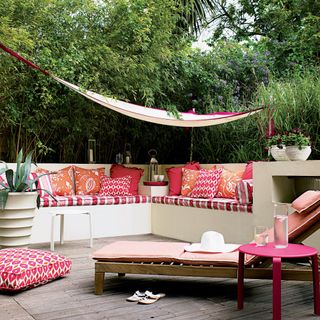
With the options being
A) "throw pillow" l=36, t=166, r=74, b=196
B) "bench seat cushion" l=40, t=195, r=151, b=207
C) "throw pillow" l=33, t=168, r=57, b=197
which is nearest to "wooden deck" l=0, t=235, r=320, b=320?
"bench seat cushion" l=40, t=195, r=151, b=207

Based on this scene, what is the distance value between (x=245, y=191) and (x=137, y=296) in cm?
216

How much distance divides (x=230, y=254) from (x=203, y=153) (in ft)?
12.1

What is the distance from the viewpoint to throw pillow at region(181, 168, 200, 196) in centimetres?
580

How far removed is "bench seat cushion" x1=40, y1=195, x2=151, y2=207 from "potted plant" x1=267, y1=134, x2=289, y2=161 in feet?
7.26

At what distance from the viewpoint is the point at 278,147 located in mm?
4348

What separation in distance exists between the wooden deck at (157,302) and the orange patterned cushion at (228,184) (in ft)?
6.65

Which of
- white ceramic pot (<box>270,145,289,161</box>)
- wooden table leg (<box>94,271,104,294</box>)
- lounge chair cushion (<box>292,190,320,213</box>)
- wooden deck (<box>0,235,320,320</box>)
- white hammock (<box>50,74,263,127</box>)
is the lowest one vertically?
wooden deck (<box>0,235,320,320</box>)

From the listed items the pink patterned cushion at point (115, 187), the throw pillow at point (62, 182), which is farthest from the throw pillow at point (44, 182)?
the pink patterned cushion at point (115, 187)

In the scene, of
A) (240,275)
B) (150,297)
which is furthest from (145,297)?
(240,275)

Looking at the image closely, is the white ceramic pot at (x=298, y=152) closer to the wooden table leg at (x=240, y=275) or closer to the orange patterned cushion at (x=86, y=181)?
the wooden table leg at (x=240, y=275)

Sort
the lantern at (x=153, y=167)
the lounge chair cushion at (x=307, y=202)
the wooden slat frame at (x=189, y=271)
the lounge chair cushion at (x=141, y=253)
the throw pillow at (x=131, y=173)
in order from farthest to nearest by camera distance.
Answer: the lantern at (x=153, y=167) < the throw pillow at (x=131, y=173) < the lounge chair cushion at (x=141, y=253) < the lounge chair cushion at (x=307, y=202) < the wooden slat frame at (x=189, y=271)

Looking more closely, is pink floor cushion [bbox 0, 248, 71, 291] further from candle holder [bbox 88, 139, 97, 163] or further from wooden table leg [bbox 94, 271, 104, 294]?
candle holder [bbox 88, 139, 97, 163]

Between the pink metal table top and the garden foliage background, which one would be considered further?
the garden foliage background

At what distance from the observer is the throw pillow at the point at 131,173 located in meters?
6.32
